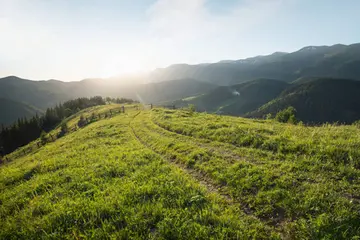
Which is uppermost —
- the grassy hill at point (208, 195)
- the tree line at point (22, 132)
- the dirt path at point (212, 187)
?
the grassy hill at point (208, 195)

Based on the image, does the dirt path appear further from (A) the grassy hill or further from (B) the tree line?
(B) the tree line

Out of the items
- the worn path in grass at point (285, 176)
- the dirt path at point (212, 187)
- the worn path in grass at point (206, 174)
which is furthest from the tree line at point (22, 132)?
the worn path in grass at point (285, 176)

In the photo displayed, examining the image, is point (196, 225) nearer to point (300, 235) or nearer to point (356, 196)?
point (300, 235)

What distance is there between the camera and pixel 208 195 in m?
9.45

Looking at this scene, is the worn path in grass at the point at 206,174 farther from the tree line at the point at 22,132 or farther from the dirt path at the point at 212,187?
the tree line at the point at 22,132

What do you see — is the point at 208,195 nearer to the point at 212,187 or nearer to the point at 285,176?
the point at 212,187

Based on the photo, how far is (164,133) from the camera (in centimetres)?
2395

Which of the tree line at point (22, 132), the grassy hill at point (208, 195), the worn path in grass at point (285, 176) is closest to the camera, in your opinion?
the worn path in grass at point (285, 176)

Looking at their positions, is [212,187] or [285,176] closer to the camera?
[285,176]

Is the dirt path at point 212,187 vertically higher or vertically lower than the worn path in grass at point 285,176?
lower

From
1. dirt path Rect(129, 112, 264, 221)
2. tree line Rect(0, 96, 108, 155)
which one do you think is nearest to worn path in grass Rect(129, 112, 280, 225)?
dirt path Rect(129, 112, 264, 221)

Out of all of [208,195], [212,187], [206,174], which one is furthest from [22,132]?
[208,195]

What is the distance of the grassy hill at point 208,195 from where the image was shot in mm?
7297

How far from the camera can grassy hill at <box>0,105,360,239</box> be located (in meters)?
7.30
